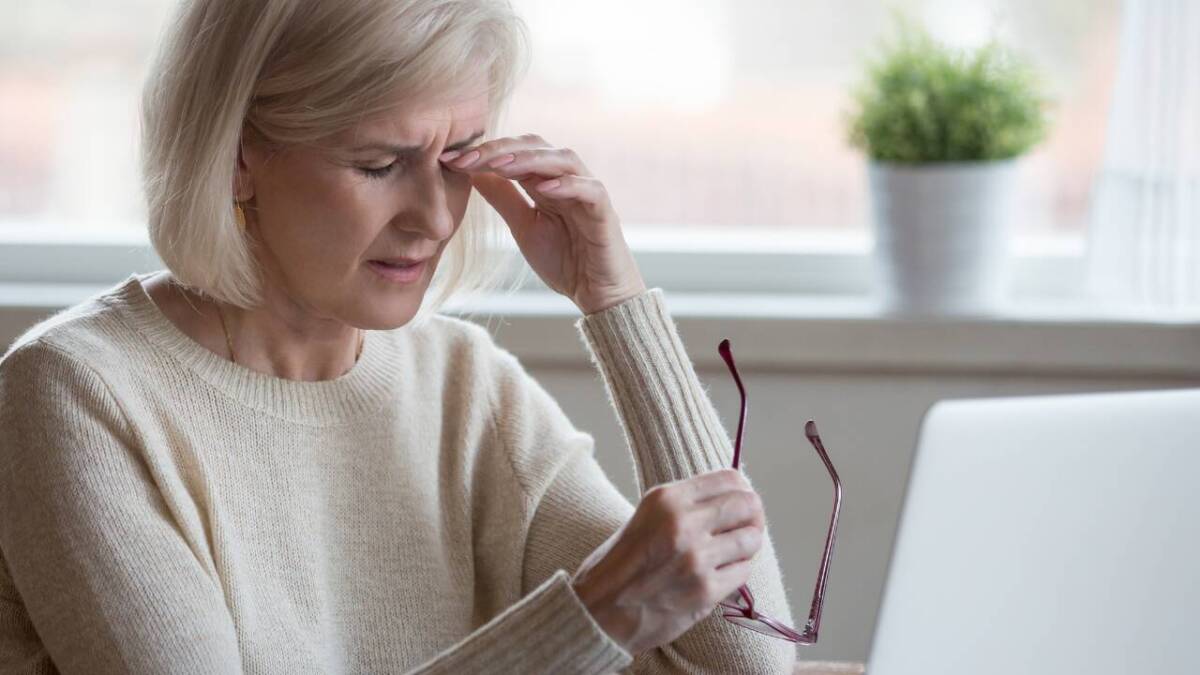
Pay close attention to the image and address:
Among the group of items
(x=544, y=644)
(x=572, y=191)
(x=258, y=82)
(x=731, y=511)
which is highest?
(x=258, y=82)

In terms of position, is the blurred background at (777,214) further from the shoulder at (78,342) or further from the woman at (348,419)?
the shoulder at (78,342)

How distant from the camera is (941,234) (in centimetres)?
216

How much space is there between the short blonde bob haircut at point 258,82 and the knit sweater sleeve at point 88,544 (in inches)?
6.6

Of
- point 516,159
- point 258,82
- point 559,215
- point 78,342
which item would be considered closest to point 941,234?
point 559,215

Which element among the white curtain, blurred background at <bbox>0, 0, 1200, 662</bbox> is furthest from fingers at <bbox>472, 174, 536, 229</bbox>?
the white curtain

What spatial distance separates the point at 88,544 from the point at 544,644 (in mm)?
397

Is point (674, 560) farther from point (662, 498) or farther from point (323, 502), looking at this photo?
point (323, 502)

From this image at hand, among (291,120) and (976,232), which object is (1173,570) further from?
(976,232)

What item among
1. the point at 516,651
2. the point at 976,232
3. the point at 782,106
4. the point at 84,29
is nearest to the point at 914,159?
the point at 976,232

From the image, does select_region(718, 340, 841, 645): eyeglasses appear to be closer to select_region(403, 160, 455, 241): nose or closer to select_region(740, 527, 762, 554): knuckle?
select_region(740, 527, 762, 554): knuckle

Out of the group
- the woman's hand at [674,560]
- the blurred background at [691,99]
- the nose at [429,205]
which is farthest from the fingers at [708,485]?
the blurred background at [691,99]

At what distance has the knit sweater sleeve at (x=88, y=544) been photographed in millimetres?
1220

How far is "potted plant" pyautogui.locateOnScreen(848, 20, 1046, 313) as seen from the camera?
7.02ft

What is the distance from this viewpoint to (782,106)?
7.84 ft
